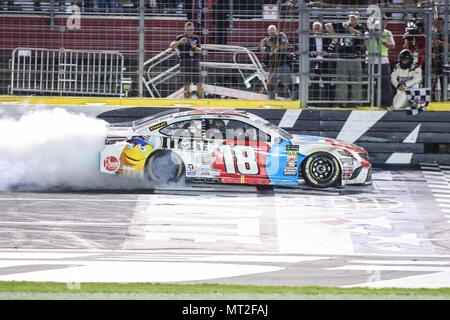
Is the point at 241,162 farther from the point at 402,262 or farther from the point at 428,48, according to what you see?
the point at 428,48

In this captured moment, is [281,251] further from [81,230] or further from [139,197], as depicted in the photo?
[139,197]

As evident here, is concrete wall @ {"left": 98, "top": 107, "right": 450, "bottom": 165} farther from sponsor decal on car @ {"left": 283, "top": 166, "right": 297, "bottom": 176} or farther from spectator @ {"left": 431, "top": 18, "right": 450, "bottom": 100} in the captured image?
sponsor decal on car @ {"left": 283, "top": 166, "right": 297, "bottom": 176}

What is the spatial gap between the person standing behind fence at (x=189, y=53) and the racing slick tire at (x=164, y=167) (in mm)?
3050

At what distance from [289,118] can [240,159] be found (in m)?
2.92

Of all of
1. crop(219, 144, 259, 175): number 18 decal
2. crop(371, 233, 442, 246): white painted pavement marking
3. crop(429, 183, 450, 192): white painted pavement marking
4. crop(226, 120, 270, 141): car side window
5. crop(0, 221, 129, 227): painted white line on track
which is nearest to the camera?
crop(371, 233, 442, 246): white painted pavement marking

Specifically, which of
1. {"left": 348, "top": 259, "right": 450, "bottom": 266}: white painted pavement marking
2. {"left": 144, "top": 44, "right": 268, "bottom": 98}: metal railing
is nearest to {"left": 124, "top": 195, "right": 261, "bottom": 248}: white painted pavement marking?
{"left": 348, "top": 259, "right": 450, "bottom": 266}: white painted pavement marking

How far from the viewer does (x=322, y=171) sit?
13258 mm

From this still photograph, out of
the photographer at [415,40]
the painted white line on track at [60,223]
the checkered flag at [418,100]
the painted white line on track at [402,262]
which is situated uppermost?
the photographer at [415,40]

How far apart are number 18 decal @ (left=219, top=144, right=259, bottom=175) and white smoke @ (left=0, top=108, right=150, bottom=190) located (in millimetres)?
1445

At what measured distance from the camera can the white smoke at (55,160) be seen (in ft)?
43.6

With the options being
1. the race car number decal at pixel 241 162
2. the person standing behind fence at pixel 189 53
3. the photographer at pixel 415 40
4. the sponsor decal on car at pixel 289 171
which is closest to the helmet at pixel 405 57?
the photographer at pixel 415 40

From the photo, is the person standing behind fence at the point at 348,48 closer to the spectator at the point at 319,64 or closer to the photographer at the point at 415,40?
the spectator at the point at 319,64

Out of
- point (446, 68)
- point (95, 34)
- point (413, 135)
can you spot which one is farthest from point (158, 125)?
point (446, 68)

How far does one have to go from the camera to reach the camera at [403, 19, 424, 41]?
52.5 ft
